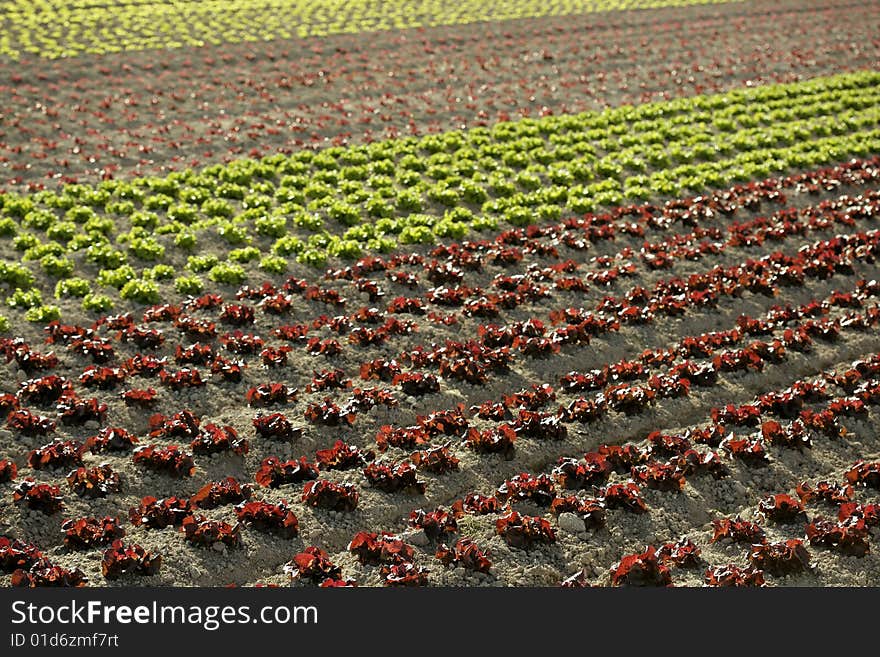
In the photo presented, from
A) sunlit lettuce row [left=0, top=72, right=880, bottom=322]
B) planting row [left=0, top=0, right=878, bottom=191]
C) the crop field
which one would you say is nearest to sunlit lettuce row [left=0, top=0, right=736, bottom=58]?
planting row [left=0, top=0, right=878, bottom=191]

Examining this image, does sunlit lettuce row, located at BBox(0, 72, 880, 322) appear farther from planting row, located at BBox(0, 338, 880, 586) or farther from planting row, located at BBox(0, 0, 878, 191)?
planting row, located at BBox(0, 338, 880, 586)

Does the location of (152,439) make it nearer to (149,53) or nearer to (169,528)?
(169,528)

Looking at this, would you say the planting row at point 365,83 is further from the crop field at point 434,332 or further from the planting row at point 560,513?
the planting row at point 560,513

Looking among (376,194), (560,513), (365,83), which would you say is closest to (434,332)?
(560,513)

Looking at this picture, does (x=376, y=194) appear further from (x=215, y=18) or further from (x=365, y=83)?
(x=215, y=18)

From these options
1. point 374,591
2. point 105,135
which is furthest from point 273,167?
point 374,591

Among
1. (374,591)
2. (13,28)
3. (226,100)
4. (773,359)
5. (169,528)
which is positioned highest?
(13,28)
